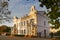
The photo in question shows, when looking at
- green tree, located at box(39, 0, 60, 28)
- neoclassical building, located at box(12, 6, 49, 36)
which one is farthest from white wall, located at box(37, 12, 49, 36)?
green tree, located at box(39, 0, 60, 28)

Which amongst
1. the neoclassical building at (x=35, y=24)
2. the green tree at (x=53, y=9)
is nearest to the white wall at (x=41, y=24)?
the neoclassical building at (x=35, y=24)

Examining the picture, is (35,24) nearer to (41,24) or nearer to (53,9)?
(41,24)

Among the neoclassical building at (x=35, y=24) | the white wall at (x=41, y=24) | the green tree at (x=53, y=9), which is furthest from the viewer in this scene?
the white wall at (x=41, y=24)

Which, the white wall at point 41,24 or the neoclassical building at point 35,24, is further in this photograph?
the white wall at point 41,24

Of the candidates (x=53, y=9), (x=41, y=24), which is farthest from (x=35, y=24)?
(x=53, y=9)

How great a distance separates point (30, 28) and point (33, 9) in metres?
3.73

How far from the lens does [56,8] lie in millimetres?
14398

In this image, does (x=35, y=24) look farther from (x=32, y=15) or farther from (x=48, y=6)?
(x=48, y=6)

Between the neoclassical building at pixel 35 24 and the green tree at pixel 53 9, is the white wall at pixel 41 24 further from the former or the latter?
the green tree at pixel 53 9

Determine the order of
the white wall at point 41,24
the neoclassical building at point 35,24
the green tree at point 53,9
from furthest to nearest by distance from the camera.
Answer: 1. the white wall at point 41,24
2. the neoclassical building at point 35,24
3. the green tree at point 53,9

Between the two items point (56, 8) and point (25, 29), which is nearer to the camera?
point (56, 8)

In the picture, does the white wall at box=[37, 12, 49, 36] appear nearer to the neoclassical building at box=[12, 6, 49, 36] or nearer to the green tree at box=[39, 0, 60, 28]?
the neoclassical building at box=[12, 6, 49, 36]

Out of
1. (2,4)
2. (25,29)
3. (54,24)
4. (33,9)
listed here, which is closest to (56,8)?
(54,24)

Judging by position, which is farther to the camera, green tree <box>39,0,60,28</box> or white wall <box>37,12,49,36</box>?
white wall <box>37,12,49,36</box>
